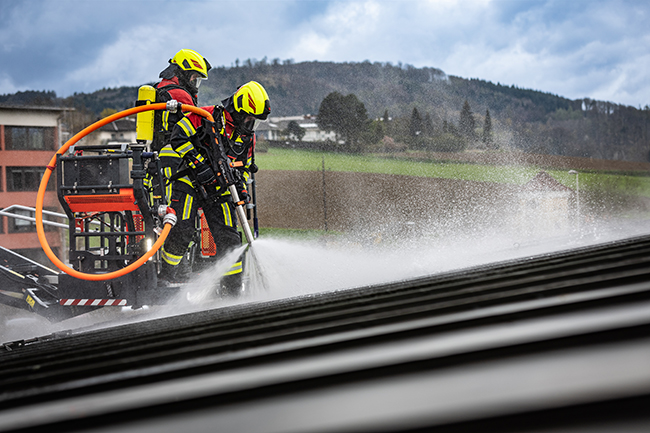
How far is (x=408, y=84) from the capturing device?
29000 mm

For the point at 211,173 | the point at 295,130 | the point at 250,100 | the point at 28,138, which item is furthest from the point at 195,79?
the point at 295,130

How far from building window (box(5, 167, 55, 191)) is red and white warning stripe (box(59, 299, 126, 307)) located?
55.6 ft

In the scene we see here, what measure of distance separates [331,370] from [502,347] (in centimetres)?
34

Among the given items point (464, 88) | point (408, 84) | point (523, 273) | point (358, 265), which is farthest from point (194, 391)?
point (408, 84)

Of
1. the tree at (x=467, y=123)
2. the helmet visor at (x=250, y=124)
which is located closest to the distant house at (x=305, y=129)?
the tree at (x=467, y=123)

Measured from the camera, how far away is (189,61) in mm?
5699

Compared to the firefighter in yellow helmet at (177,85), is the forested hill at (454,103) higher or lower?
higher

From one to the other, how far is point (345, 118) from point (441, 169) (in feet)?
22.3

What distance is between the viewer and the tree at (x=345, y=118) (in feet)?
91.3

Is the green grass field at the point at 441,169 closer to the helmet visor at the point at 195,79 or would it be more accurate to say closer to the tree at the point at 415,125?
the tree at the point at 415,125

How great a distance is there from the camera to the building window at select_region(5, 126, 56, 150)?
63.3 ft

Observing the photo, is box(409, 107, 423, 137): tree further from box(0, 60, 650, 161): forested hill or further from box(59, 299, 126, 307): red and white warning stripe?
box(59, 299, 126, 307): red and white warning stripe

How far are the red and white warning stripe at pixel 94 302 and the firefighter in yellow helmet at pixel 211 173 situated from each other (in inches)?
24.2

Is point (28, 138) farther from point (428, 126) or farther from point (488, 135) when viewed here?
point (488, 135)
